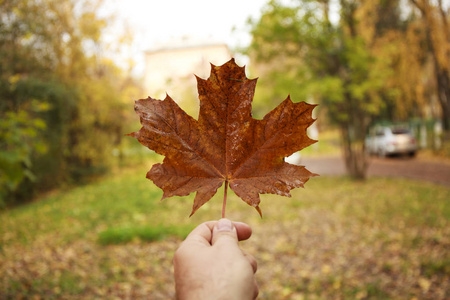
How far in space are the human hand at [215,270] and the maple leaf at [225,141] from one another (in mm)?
176

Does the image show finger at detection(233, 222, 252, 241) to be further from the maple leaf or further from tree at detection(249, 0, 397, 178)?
tree at detection(249, 0, 397, 178)

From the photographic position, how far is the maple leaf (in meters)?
0.87

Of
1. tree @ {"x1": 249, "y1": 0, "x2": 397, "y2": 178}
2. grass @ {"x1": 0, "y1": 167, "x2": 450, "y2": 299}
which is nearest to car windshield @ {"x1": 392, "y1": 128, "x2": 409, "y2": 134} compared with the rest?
tree @ {"x1": 249, "y1": 0, "x2": 397, "y2": 178}

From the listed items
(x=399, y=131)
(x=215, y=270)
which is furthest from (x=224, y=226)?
(x=399, y=131)

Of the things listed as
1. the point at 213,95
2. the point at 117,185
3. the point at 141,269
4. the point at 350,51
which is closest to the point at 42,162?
the point at 117,185

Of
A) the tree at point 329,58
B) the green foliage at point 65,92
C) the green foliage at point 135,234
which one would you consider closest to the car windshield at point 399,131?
the tree at point 329,58

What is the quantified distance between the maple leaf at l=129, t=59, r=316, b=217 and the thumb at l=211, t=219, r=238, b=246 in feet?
0.56

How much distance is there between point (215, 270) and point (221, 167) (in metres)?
0.30

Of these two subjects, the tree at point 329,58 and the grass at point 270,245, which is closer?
the grass at point 270,245

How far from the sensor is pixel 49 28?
33.2 feet

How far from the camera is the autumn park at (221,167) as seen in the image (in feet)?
3.00

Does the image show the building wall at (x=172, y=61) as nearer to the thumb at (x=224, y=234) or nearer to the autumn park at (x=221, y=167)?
the autumn park at (x=221, y=167)

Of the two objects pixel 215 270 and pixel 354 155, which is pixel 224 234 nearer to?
pixel 215 270

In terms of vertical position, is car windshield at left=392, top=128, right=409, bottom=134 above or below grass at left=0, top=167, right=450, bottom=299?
above
